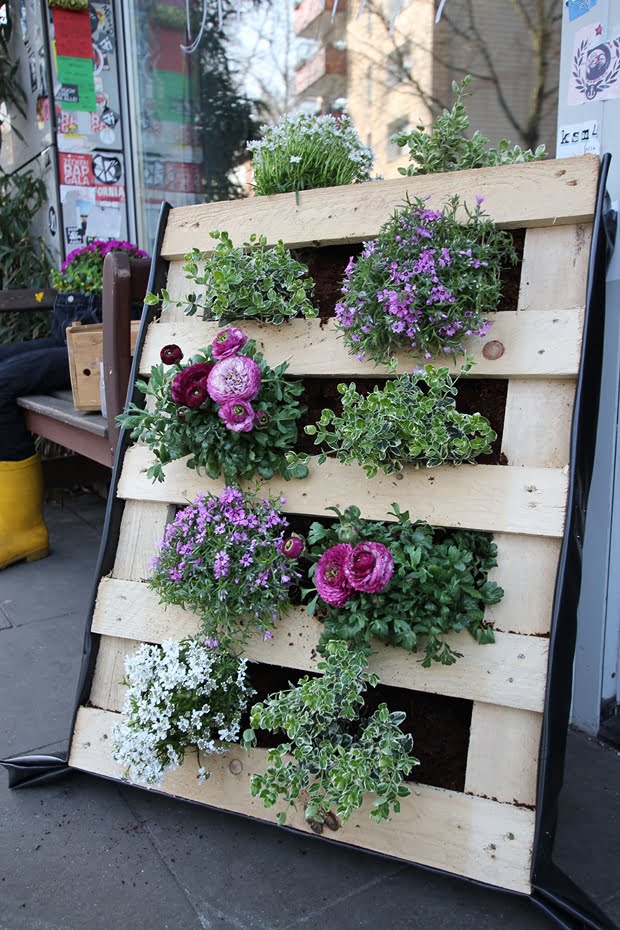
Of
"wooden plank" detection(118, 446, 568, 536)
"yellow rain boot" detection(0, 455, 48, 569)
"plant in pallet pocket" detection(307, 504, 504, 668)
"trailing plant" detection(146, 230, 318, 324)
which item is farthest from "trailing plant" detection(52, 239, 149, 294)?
"plant in pallet pocket" detection(307, 504, 504, 668)

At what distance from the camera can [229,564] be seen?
5.48 feet

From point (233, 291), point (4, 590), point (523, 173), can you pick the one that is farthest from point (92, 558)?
point (523, 173)

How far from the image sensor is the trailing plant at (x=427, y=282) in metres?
1.55

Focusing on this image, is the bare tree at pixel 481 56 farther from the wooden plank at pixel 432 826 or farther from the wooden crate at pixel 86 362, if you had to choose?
the wooden plank at pixel 432 826

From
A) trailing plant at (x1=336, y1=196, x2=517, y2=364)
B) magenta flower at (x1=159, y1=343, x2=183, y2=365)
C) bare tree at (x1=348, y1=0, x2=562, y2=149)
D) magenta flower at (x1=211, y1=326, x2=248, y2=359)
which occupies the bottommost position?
magenta flower at (x1=159, y1=343, x2=183, y2=365)

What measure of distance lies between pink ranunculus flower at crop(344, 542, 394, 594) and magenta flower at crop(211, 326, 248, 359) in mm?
574

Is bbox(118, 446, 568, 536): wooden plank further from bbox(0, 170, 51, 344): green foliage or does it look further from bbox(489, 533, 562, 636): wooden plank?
bbox(0, 170, 51, 344): green foliage

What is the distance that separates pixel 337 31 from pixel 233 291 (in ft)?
9.91

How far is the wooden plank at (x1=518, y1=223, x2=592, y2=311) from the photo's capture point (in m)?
1.56

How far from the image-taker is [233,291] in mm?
1790

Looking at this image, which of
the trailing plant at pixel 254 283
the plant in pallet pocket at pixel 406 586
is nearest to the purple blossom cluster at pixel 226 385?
the trailing plant at pixel 254 283

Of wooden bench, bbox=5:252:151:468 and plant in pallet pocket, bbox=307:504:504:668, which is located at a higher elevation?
wooden bench, bbox=5:252:151:468

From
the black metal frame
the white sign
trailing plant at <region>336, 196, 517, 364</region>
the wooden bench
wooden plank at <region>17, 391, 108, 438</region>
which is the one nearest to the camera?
the black metal frame

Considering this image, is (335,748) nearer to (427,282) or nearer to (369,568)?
(369,568)
